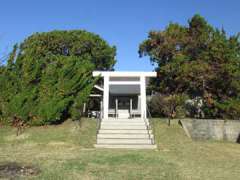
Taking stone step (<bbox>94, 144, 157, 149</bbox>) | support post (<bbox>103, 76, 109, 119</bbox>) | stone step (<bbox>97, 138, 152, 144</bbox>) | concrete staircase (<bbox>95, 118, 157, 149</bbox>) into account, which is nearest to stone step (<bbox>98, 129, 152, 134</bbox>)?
concrete staircase (<bbox>95, 118, 157, 149</bbox>)

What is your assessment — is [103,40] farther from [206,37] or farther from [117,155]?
[117,155]

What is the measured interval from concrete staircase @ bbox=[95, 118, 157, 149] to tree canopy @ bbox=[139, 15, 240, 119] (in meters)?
5.69

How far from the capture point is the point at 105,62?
3341cm

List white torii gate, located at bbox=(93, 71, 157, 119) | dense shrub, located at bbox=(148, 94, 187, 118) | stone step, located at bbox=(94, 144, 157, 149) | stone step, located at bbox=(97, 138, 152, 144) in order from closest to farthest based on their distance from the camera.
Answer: stone step, located at bbox=(94, 144, 157, 149)
stone step, located at bbox=(97, 138, 152, 144)
white torii gate, located at bbox=(93, 71, 157, 119)
dense shrub, located at bbox=(148, 94, 187, 118)

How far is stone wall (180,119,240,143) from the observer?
51.1 feet

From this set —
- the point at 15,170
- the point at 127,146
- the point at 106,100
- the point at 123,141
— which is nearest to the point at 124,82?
the point at 106,100

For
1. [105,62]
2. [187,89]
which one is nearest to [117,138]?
[187,89]

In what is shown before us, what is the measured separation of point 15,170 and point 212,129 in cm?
1146

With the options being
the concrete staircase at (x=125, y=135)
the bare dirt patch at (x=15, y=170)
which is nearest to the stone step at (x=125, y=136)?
the concrete staircase at (x=125, y=135)

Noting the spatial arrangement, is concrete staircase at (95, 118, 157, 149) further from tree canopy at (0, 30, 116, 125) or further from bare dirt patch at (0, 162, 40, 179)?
bare dirt patch at (0, 162, 40, 179)

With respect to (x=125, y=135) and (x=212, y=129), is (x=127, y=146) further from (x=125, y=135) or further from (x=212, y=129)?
(x=212, y=129)

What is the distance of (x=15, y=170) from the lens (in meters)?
7.30

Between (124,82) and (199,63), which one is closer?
(124,82)

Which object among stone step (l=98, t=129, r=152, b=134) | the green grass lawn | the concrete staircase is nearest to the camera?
the green grass lawn
